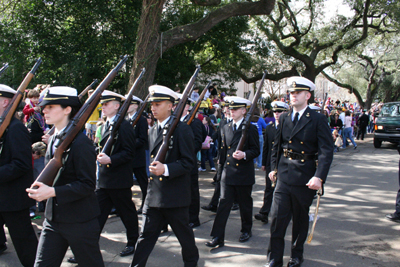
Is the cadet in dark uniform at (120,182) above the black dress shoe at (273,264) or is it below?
above

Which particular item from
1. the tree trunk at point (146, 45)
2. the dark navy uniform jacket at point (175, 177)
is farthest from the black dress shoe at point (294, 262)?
the tree trunk at point (146, 45)

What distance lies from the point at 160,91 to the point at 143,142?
7.54 feet

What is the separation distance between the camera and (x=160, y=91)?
3570mm

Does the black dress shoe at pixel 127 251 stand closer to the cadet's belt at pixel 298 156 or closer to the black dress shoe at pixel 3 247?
the black dress shoe at pixel 3 247

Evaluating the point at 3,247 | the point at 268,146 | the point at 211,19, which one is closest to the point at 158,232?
the point at 3,247

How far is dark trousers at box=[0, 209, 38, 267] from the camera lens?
3.58 m

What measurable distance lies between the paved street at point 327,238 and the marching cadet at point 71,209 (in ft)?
4.72

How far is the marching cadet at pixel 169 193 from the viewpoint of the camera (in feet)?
11.2

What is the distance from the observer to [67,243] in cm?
286

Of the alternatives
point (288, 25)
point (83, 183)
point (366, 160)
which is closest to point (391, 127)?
point (366, 160)

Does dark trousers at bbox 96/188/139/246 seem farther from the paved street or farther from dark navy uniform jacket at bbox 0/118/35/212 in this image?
dark navy uniform jacket at bbox 0/118/35/212

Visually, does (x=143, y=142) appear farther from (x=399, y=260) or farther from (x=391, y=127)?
(x=391, y=127)

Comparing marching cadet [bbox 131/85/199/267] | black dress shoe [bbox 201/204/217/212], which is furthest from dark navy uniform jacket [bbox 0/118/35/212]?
black dress shoe [bbox 201/204/217/212]

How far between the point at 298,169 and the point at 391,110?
48.8ft
